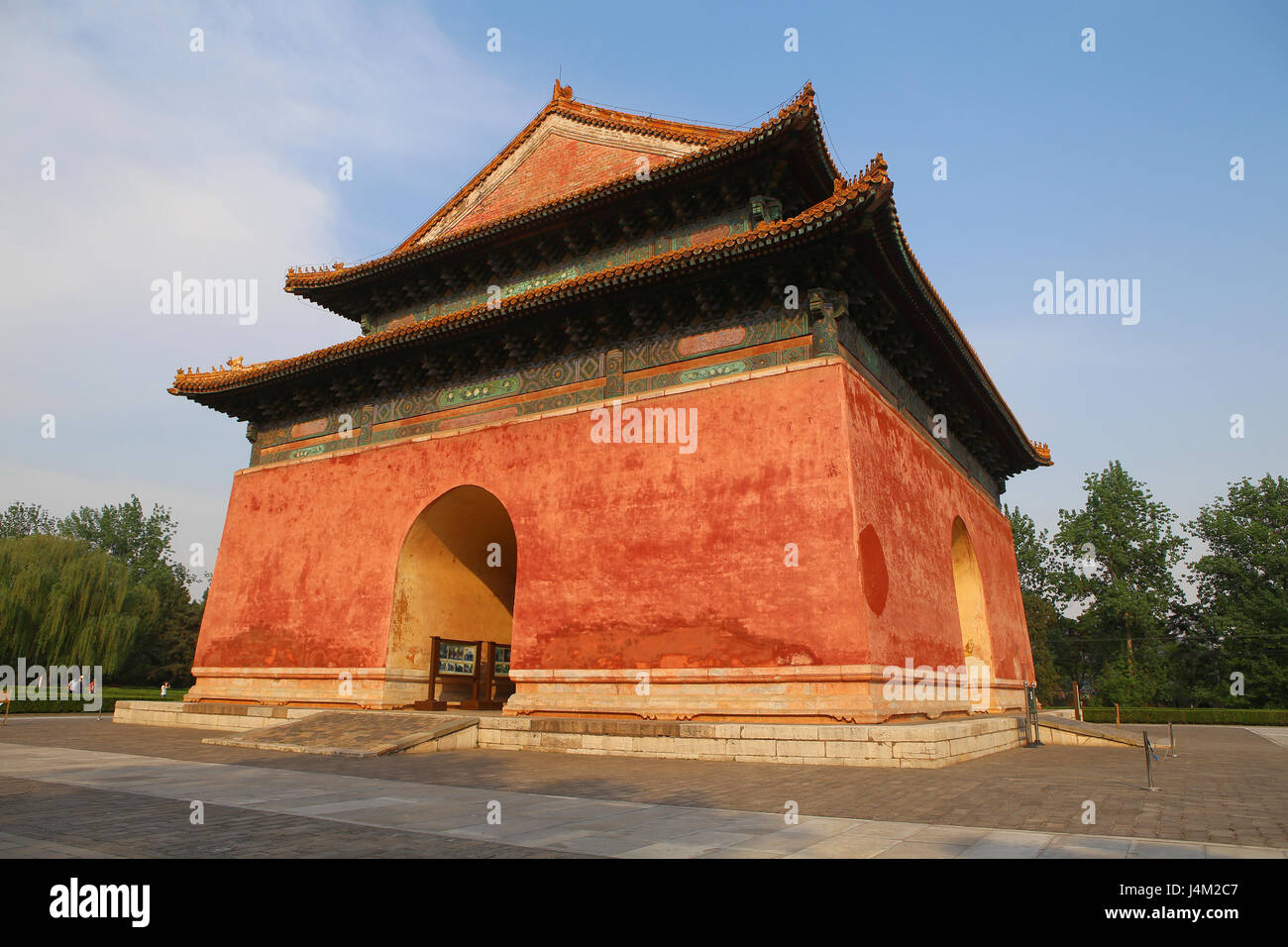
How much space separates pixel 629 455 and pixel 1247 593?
41660mm

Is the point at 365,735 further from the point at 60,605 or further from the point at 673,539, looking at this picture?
the point at 60,605

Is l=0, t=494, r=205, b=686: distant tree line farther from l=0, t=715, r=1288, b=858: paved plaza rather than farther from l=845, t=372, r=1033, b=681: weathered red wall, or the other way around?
l=845, t=372, r=1033, b=681: weathered red wall

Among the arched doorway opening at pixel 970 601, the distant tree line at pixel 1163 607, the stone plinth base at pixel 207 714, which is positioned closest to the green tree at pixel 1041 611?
the distant tree line at pixel 1163 607

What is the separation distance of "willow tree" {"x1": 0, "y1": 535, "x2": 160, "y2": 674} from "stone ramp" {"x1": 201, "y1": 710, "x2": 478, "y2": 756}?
20359 millimetres

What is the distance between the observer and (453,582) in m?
15.6

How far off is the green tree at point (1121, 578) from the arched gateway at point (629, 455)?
27.5m

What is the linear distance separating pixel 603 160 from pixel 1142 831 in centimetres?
1535

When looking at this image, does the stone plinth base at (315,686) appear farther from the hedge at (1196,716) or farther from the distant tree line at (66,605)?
the hedge at (1196,716)

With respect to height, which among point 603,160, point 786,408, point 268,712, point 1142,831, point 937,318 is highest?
point 603,160

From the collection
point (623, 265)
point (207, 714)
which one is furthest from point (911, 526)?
point (207, 714)
